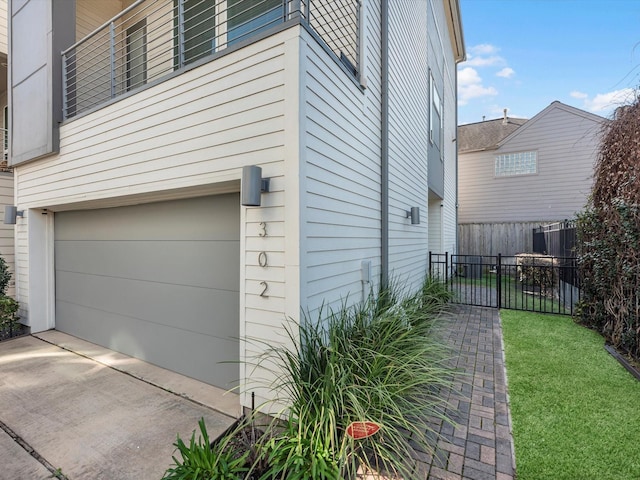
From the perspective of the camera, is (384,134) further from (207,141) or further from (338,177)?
(207,141)

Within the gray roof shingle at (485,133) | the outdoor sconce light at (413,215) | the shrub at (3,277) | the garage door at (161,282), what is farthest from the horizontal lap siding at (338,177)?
the gray roof shingle at (485,133)

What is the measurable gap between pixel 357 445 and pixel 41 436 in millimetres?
2814

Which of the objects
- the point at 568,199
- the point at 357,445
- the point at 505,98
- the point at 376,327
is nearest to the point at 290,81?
the point at 376,327

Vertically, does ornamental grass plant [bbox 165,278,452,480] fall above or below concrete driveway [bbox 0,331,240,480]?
above

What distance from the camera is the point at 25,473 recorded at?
2410mm

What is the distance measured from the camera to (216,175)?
3.19 m

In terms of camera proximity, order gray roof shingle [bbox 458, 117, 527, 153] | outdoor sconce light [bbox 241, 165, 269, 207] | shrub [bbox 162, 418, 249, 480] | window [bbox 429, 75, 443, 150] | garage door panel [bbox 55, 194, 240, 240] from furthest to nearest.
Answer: gray roof shingle [bbox 458, 117, 527, 153] < window [bbox 429, 75, 443, 150] < garage door panel [bbox 55, 194, 240, 240] < outdoor sconce light [bbox 241, 165, 269, 207] < shrub [bbox 162, 418, 249, 480]

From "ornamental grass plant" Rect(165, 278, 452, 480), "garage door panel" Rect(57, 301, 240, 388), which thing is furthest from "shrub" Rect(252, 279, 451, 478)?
"garage door panel" Rect(57, 301, 240, 388)

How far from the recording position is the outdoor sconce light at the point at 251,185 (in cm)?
269

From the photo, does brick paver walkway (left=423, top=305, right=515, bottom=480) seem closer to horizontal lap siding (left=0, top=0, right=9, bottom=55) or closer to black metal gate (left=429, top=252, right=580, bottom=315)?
black metal gate (left=429, top=252, right=580, bottom=315)

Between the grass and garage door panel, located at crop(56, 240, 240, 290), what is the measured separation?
3060mm

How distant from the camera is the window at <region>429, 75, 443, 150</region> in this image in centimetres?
885

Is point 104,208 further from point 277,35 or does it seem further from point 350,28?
point 350,28

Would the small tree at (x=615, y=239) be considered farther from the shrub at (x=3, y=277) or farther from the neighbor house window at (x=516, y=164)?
the neighbor house window at (x=516, y=164)
